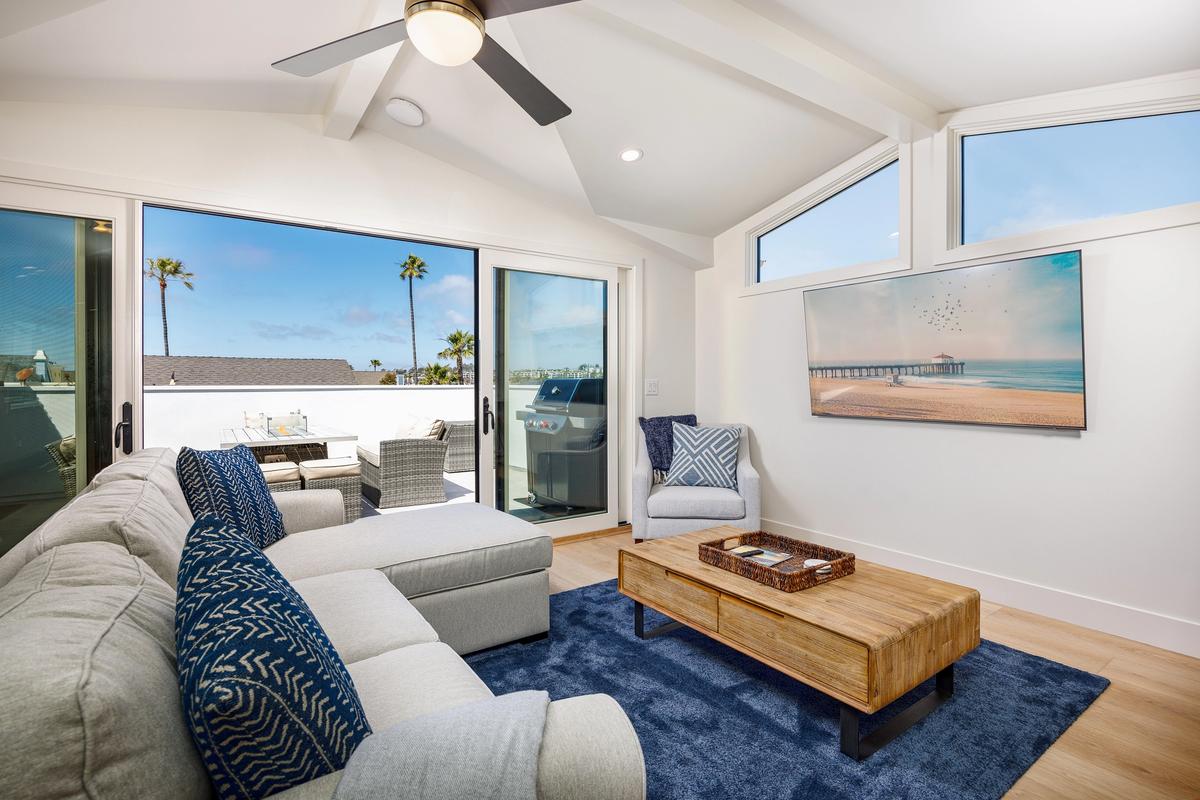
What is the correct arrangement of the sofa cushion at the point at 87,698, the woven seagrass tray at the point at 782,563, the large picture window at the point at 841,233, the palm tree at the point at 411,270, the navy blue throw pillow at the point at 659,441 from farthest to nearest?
the palm tree at the point at 411,270
the navy blue throw pillow at the point at 659,441
the large picture window at the point at 841,233
the woven seagrass tray at the point at 782,563
the sofa cushion at the point at 87,698

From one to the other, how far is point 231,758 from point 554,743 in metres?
0.46

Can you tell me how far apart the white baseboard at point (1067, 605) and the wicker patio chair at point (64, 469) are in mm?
4350

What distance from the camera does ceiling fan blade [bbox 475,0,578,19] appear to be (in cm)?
165

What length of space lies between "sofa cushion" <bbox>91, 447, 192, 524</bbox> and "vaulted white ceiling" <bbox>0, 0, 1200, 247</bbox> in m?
1.57

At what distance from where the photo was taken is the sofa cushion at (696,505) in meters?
3.62

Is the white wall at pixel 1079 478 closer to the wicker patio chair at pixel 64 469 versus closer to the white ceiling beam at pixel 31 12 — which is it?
the white ceiling beam at pixel 31 12

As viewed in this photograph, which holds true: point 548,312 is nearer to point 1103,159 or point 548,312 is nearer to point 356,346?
point 1103,159

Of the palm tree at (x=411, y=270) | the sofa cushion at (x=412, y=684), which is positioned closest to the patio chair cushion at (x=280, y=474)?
the sofa cushion at (x=412, y=684)

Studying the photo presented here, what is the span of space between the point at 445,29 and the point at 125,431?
2.49m

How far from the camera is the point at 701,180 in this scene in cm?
373

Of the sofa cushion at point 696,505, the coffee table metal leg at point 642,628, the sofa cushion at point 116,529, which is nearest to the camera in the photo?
the sofa cushion at point 116,529

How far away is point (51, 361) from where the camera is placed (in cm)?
257

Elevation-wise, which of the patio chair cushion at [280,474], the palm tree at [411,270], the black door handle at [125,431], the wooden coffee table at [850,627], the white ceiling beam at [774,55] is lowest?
the wooden coffee table at [850,627]

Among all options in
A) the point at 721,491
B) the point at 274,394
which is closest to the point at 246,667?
the point at 721,491
